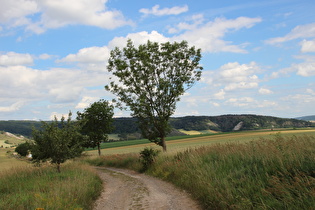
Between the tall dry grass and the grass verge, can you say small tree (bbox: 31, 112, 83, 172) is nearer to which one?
the grass verge

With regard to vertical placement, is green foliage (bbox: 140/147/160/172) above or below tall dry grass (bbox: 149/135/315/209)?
below

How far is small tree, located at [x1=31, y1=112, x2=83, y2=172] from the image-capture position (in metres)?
17.1

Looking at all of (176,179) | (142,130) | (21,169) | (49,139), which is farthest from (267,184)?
(142,130)

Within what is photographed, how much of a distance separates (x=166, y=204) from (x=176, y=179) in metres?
4.56

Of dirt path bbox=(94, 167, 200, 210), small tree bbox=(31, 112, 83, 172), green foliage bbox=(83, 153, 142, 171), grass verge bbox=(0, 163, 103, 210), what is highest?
small tree bbox=(31, 112, 83, 172)

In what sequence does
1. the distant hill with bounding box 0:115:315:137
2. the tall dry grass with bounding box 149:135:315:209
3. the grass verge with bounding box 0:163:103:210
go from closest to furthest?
1. the tall dry grass with bounding box 149:135:315:209
2. the grass verge with bounding box 0:163:103:210
3. the distant hill with bounding box 0:115:315:137

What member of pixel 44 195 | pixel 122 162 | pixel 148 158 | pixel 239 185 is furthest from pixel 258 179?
pixel 122 162

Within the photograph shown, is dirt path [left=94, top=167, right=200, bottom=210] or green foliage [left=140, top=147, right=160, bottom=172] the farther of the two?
→ green foliage [left=140, top=147, right=160, bottom=172]

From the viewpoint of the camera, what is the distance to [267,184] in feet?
27.8

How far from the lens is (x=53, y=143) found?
16.9m

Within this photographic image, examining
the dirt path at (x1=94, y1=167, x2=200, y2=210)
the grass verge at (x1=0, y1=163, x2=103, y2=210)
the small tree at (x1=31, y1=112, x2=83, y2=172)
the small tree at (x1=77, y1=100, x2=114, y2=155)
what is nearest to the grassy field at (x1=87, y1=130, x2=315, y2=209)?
the dirt path at (x1=94, y1=167, x2=200, y2=210)

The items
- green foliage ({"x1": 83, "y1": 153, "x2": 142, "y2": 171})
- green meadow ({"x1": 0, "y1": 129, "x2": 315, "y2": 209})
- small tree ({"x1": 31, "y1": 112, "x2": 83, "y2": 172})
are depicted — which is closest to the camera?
green meadow ({"x1": 0, "y1": 129, "x2": 315, "y2": 209})

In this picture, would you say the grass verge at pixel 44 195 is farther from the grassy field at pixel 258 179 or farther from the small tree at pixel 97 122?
the small tree at pixel 97 122

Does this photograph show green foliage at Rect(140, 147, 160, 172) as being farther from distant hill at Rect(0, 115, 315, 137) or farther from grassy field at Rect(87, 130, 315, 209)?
distant hill at Rect(0, 115, 315, 137)
